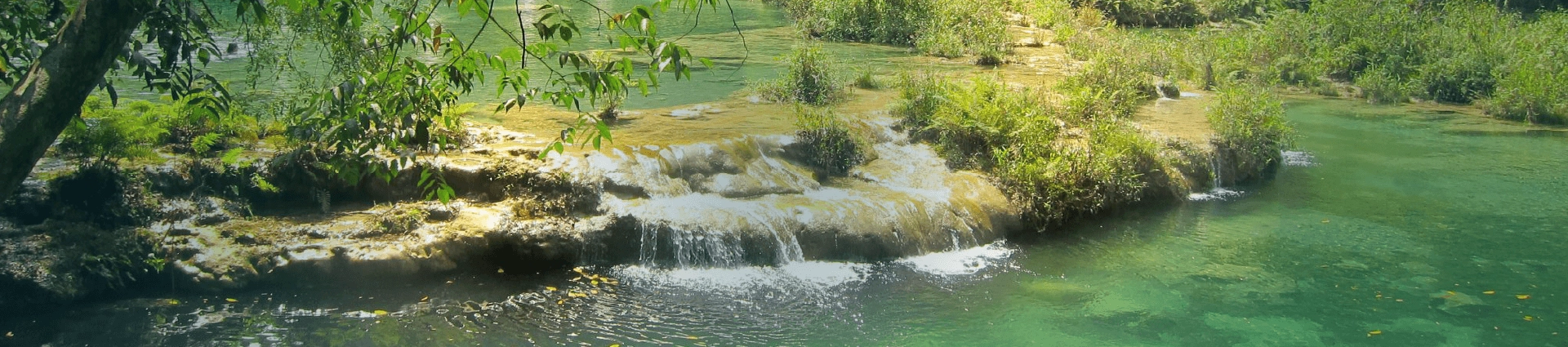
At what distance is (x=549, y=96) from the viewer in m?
4.37

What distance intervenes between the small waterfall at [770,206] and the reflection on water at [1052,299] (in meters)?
0.18

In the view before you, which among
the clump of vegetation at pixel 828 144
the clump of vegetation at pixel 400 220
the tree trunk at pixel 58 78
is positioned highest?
the tree trunk at pixel 58 78

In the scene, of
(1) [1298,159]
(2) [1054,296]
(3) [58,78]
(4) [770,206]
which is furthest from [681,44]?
(3) [58,78]

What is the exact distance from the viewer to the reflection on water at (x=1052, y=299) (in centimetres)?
753

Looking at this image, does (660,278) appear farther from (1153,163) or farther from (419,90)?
(1153,163)

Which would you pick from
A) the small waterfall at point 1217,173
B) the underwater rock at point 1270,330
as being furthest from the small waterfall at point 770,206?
the small waterfall at point 1217,173

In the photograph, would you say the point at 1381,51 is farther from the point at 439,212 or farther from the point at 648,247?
the point at 439,212

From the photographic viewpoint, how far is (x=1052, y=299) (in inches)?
340

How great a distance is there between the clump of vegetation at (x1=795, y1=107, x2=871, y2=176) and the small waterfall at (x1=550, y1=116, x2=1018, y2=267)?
0.35 ft

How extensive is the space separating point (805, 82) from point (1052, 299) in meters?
4.93

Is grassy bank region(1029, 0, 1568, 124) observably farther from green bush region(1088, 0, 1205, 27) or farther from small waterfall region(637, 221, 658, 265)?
small waterfall region(637, 221, 658, 265)

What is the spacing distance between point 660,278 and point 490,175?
172 centimetres

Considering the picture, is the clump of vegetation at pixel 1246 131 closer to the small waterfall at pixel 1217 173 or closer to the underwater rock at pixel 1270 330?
the small waterfall at pixel 1217 173

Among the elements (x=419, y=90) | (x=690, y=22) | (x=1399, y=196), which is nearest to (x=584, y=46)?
(x=690, y=22)
